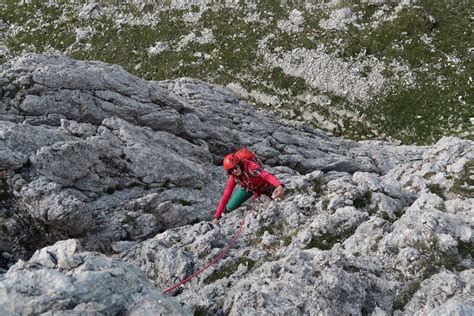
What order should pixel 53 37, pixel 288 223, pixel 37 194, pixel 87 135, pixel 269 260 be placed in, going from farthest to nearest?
pixel 53 37, pixel 87 135, pixel 37 194, pixel 288 223, pixel 269 260

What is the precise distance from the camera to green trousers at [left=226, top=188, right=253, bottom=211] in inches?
662

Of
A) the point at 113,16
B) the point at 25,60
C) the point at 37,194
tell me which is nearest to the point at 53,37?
the point at 113,16

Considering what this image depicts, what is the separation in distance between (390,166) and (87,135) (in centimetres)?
2108

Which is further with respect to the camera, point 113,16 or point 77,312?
point 113,16

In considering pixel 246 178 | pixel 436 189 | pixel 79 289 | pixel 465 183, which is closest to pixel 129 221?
pixel 246 178

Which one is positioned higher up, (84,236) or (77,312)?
(77,312)

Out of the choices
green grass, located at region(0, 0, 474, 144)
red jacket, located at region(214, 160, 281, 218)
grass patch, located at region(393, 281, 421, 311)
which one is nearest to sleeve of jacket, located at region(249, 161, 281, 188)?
red jacket, located at region(214, 160, 281, 218)

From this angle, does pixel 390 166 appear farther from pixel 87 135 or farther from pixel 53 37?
pixel 53 37

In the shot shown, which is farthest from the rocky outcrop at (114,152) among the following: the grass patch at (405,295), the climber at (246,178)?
the grass patch at (405,295)

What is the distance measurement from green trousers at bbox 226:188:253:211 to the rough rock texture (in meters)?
7.44

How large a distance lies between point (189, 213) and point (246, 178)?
4.28 m

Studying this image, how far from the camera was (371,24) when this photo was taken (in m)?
42.4

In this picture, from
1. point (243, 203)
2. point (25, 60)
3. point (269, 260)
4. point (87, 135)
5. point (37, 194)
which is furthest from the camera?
point (25, 60)

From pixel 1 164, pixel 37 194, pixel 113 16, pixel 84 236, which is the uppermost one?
pixel 113 16
